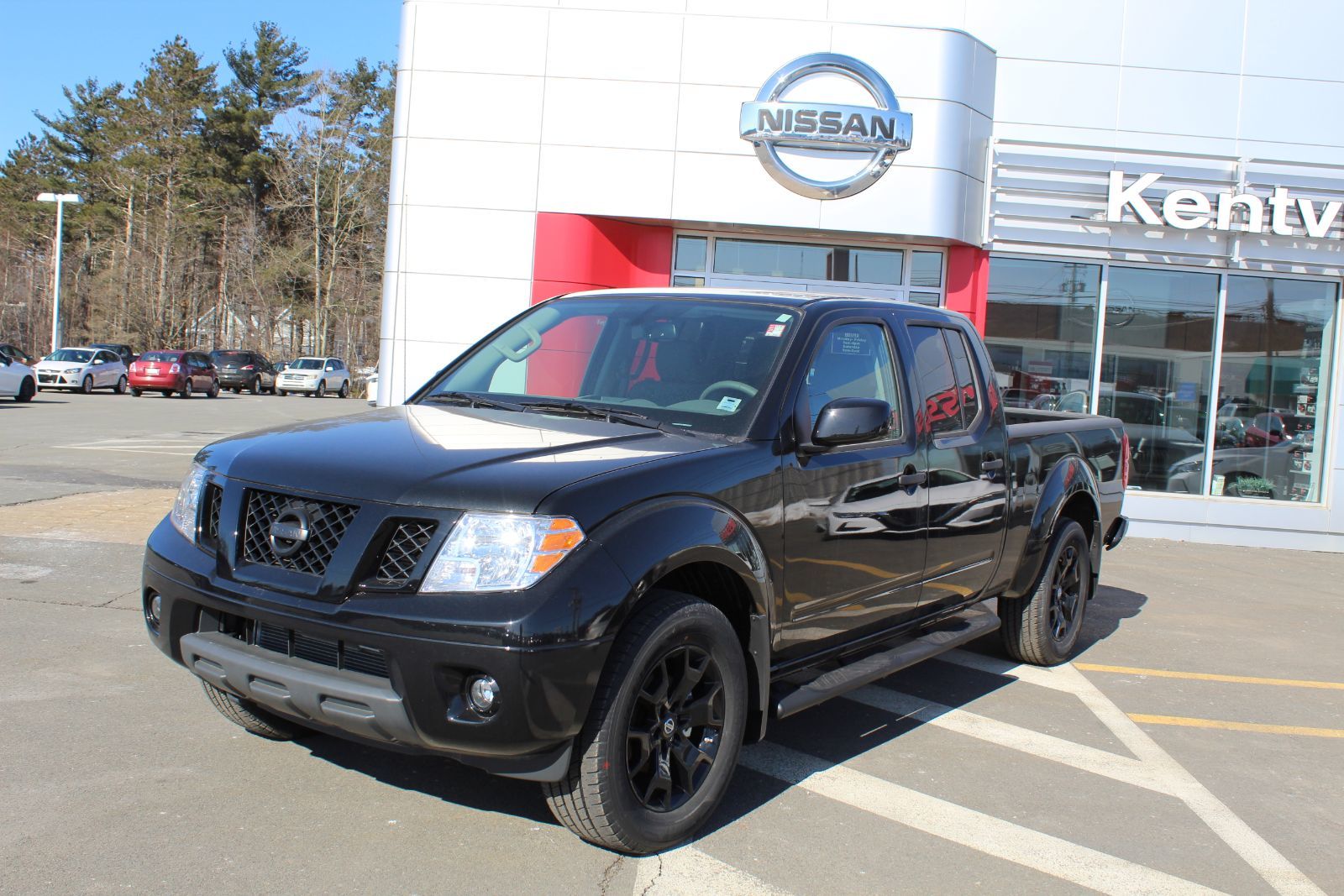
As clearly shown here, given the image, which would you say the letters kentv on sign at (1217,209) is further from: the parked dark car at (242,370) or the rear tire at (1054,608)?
the parked dark car at (242,370)

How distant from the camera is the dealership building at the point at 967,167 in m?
13.2

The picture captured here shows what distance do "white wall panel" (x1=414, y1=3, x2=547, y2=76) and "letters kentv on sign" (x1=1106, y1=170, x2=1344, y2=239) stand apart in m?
6.75

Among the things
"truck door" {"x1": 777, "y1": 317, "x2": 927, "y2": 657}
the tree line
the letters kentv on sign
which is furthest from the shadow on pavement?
the tree line

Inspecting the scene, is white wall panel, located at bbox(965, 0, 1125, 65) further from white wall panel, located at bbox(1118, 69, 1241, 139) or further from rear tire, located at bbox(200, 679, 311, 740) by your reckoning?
rear tire, located at bbox(200, 679, 311, 740)

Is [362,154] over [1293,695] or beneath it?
over

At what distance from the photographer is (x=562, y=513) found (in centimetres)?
326

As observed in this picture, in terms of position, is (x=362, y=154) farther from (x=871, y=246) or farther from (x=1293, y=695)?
(x=1293, y=695)

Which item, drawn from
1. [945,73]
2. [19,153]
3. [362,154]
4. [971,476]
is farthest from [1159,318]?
[19,153]

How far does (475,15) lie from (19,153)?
6840 centimetres

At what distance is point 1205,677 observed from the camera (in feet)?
22.0

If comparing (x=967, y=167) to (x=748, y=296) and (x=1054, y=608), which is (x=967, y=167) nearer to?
(x=1054, y=608)

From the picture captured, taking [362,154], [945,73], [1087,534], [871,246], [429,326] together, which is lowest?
[1087,534]

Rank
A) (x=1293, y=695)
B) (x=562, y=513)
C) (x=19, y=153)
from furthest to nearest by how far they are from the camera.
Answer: (x=19, y=153) < (x=1293, y=695) < (x=562, y=513)

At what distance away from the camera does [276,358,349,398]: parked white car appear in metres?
47.5
